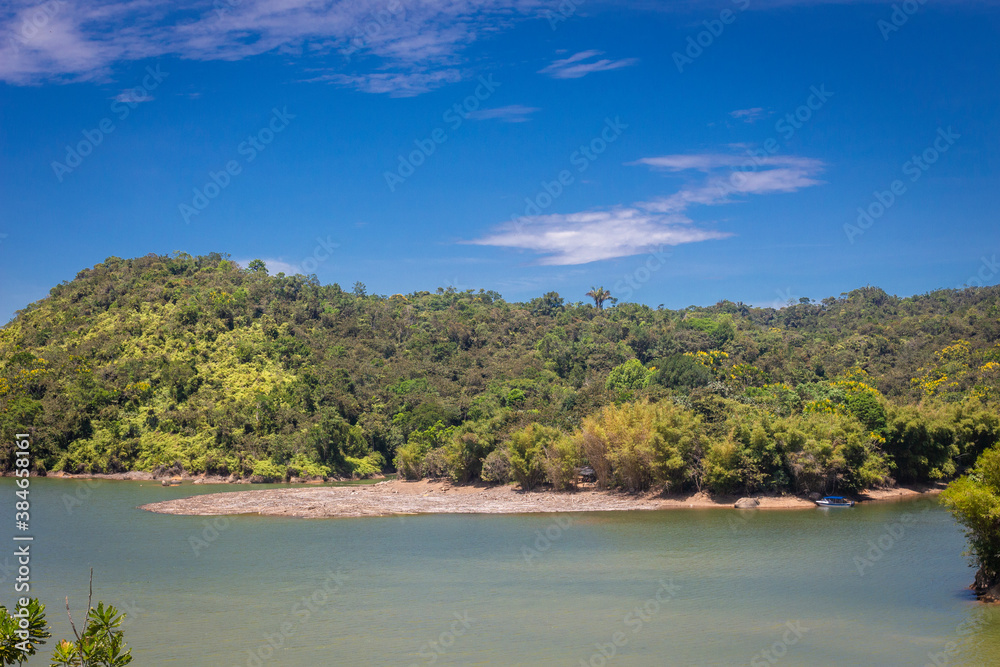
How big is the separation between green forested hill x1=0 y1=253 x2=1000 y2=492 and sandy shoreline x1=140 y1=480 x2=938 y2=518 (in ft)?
4.01

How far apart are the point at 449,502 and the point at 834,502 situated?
22350 millimetres

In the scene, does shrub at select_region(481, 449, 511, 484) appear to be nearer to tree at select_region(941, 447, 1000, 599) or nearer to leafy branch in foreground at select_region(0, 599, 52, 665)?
tree at select_region(941, 447, 1000, 599)

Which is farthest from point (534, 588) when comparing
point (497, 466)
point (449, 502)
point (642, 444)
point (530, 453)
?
point (497, 466)

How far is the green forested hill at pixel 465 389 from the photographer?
43375mm

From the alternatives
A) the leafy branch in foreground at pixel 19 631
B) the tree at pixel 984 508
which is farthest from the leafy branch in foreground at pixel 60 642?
the tree at pixel 984 508

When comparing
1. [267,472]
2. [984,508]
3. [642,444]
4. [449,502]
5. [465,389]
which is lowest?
[449,502]

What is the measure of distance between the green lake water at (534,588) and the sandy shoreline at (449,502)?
240 cm

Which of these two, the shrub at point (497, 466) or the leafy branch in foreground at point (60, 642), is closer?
the leafy branch in foreground at point (60, 642)

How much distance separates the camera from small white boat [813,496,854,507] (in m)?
39.3

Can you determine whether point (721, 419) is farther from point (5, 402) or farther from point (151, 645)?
point (5, 402)

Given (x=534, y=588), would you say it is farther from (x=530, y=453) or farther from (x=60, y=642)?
(x=530, y=453)

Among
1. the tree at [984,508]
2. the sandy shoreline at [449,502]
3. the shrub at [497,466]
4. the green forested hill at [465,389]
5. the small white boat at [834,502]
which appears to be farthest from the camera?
the shrub at [497,466]

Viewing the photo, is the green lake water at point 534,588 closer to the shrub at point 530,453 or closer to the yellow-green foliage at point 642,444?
the yellow-green foliage at point 642,444

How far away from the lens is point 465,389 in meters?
74.8
